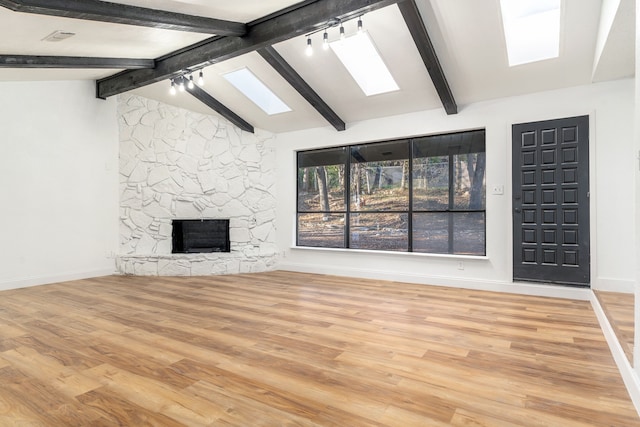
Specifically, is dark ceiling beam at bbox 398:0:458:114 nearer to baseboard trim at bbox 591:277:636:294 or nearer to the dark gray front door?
the dark gray front door

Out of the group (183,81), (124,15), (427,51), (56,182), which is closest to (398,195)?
(427,51)

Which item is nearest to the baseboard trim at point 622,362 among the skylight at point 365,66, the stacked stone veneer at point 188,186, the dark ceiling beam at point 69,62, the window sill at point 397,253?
the window sill at point 397,253

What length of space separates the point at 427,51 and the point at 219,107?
3.68 metres

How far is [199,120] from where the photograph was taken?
6457mm

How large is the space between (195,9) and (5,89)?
126 inches

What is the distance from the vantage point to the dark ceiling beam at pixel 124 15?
2727 millimetres

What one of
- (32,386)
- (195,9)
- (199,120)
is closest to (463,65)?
(195,9)

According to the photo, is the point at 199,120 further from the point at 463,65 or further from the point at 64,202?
the point at 463,65

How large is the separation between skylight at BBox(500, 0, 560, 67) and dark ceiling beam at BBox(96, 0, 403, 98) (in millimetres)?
1601

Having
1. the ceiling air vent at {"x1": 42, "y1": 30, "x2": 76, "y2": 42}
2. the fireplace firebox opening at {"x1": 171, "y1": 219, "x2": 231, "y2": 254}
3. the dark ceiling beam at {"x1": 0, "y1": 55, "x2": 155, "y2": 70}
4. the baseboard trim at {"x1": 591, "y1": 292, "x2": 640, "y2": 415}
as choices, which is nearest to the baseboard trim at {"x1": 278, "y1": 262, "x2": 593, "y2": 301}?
the baseboard trim at {"x1": 591, "y1": 292, "x2": 640, "y2": 415}

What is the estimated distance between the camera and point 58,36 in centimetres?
350

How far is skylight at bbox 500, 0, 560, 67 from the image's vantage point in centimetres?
375

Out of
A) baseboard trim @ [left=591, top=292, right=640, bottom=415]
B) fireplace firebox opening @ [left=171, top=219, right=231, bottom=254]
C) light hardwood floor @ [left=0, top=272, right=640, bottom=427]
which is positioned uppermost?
fireplace firebox opening @ [left=171, top=219, right=231, bottom=254]

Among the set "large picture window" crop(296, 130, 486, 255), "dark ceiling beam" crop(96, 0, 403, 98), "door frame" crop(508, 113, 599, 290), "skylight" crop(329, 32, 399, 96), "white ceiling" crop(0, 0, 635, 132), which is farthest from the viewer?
"large picture window" crop(296, 130, 486, 255)
